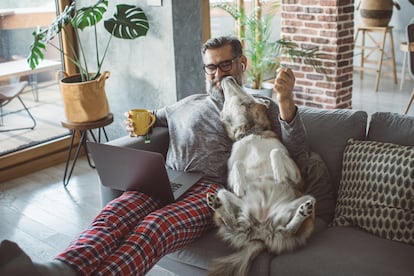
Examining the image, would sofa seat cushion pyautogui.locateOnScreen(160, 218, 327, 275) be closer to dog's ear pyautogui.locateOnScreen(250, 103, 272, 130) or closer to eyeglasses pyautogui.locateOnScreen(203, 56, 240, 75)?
dog's ear pyautogui.locateOnScreen(250, 103, 272, 130)

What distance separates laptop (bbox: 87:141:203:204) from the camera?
6.77 feet

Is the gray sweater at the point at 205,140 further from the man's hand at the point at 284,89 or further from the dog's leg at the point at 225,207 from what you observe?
the dog's leg at the point at 225,207

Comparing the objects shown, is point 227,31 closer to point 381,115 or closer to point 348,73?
point 348,73

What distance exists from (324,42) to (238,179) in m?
2.85

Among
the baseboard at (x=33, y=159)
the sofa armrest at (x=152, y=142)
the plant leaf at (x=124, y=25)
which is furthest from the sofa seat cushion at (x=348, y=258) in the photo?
the baseboard at (x=33, y=159)

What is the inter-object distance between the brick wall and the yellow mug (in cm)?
250

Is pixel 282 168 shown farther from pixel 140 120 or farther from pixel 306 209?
pixel 140 120

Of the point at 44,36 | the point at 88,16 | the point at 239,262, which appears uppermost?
the point at 88,16

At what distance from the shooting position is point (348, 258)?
1.81 meters

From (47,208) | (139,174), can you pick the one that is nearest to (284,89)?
(139,174)

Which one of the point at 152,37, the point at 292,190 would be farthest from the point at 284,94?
the point at 152,37

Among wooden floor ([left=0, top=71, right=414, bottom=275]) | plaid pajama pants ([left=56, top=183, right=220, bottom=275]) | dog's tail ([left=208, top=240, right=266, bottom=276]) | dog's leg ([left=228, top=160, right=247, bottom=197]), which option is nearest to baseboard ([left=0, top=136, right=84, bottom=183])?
wooden floor ([left=0, top=71, right=414, bottom=275])

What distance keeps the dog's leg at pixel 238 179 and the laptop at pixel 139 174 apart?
19 cm

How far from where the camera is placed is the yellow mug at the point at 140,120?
2.59 meters
